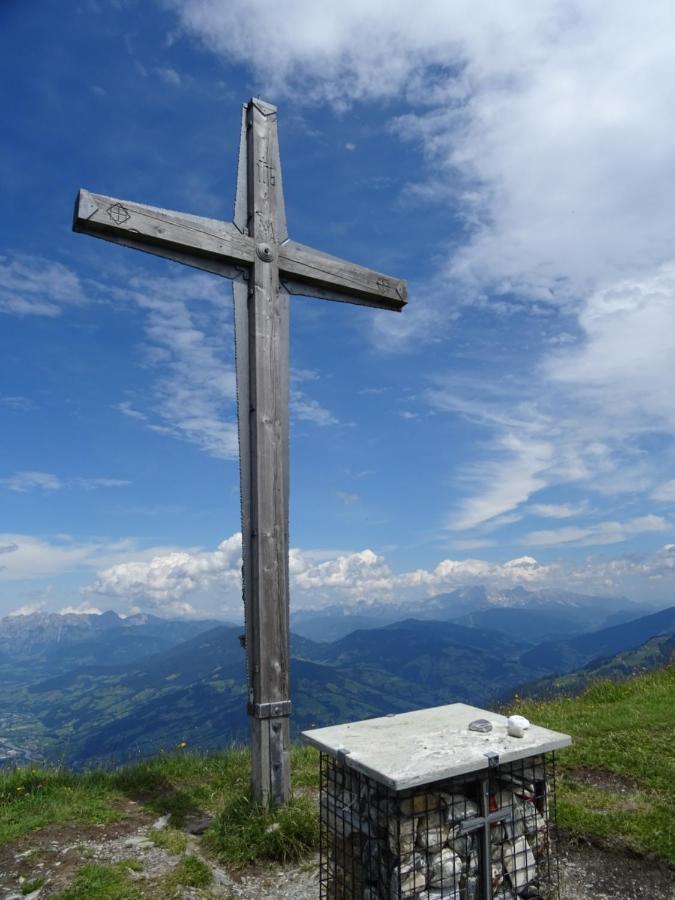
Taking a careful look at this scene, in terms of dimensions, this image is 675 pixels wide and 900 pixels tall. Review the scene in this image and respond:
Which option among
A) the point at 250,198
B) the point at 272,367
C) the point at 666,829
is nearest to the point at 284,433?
the point at 272,367

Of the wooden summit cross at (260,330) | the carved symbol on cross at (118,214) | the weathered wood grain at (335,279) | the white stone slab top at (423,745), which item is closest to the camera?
the white stone slab top at (423,745)

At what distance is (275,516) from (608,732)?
661 cm

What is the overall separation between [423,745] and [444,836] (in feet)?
1.81

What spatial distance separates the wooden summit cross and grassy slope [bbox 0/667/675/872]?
56 centimetres

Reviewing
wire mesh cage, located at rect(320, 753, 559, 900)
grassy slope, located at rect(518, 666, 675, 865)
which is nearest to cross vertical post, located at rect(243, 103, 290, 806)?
wire mesh cage, located at rect(320, 753, 559, 900)

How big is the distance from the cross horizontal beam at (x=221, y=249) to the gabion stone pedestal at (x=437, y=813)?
16.9 ft

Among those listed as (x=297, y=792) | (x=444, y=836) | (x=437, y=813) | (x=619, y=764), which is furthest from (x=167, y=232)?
(x=619, y=764)

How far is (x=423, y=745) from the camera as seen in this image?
A: 4.24m

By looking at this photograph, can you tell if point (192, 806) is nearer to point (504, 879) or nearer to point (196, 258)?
point (504, 879)

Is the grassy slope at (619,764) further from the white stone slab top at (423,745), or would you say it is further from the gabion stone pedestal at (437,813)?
the white stone slab top at (423,745)

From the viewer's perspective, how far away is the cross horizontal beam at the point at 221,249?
6215 millimetres

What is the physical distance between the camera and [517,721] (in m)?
4.36

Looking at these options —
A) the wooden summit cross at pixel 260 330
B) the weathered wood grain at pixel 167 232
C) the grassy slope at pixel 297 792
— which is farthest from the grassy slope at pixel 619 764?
the weathered wood grain at pixel 167 232

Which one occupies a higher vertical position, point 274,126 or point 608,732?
point 274,126
